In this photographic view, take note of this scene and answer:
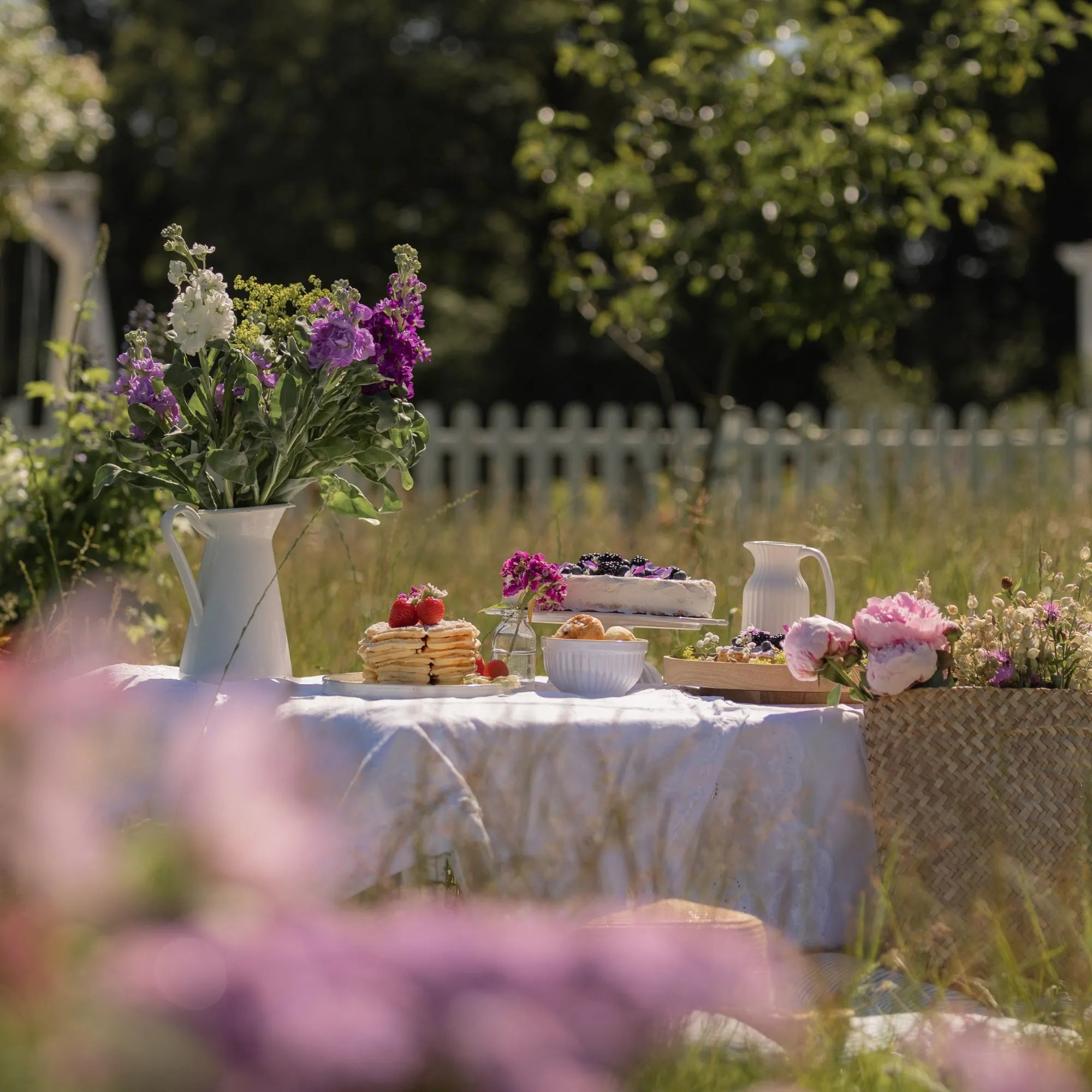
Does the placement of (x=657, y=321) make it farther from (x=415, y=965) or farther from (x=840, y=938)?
(x=415, y=965)

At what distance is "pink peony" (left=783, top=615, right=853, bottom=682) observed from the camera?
2.30 m

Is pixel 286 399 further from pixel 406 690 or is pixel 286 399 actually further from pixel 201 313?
pixel 406 690

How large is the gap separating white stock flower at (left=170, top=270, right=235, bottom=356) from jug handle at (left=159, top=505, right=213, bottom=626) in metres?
0.27

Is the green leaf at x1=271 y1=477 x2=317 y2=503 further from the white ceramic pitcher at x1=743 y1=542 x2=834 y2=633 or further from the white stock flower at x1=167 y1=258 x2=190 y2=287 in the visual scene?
the white ceramic pitcher at x1=743 y1=542 x2=834 y2=633

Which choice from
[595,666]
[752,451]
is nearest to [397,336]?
[595,666]

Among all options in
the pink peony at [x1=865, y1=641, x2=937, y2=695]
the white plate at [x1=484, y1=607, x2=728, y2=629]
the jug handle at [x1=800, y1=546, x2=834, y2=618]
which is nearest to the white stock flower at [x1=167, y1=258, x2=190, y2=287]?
the white plate at [x1=484, y1=607, x2=728, y2=629]

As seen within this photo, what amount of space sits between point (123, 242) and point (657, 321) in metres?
15.2

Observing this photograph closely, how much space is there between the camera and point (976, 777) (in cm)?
225

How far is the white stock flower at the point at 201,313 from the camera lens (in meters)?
2.38

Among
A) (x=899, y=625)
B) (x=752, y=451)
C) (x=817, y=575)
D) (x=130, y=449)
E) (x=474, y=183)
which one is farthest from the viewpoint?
(x=474, y=183)

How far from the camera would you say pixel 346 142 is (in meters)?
17.6

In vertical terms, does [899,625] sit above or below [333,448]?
below

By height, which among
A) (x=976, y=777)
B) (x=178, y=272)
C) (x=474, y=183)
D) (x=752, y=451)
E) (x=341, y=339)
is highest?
(x=474, y=183)

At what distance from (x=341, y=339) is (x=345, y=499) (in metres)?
0.36
